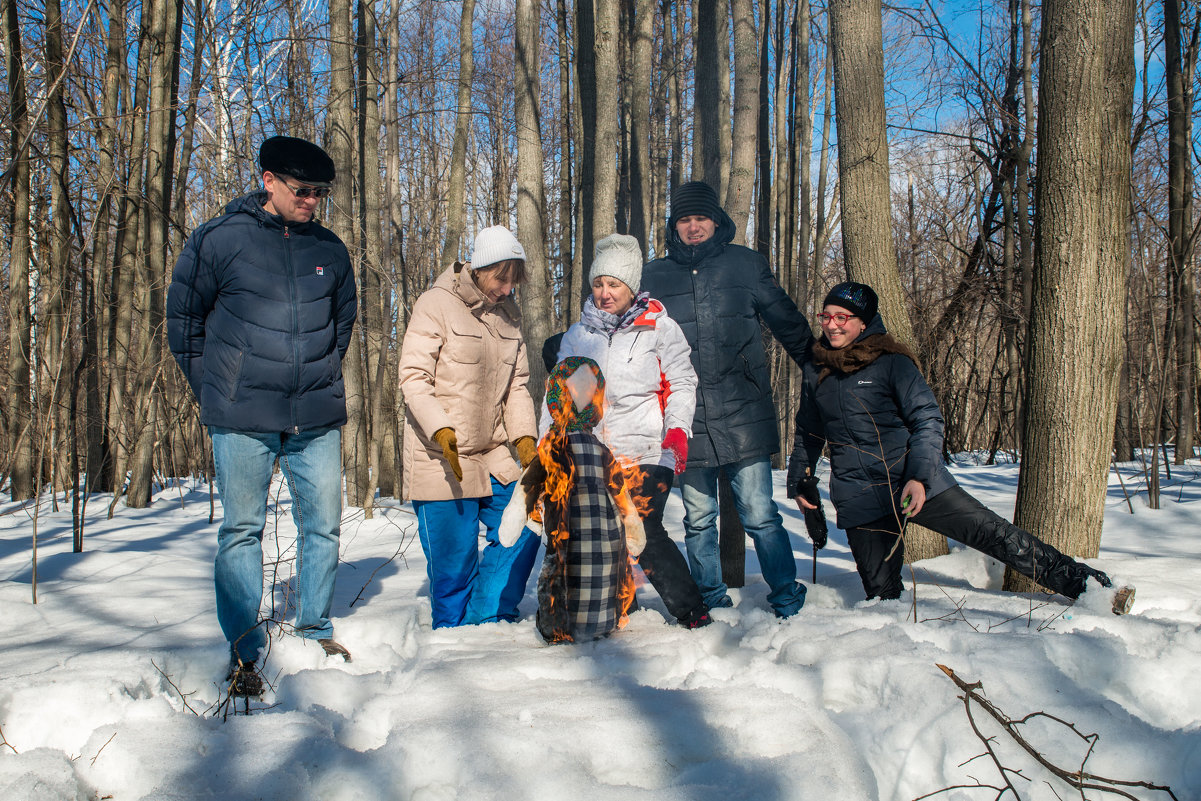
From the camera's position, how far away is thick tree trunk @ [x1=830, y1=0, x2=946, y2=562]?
4355 mm

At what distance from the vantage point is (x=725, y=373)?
3.63 metres

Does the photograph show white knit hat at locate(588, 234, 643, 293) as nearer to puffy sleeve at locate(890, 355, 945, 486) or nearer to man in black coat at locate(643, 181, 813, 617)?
man in black coat at locate(643, 181, 813, 617)

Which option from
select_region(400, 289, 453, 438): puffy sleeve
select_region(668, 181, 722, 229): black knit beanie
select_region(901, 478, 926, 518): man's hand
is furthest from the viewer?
select_region(668, 181, 722, 229): black knit beanie

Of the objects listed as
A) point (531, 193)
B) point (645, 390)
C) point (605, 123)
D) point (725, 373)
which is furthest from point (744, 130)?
point (645, 390)

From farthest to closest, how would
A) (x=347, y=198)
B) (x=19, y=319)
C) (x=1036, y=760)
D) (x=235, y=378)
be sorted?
(x=347, y=198)
(x=19, y=319)
(x=235, y=378)
(x=1036, y=760)

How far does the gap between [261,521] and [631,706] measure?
1.66 meters

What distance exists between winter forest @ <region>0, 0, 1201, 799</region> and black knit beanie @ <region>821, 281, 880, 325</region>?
36.6 inches

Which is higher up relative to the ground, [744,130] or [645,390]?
[744,130]

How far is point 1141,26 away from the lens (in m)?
10.4

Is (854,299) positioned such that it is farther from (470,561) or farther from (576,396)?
(470,561)

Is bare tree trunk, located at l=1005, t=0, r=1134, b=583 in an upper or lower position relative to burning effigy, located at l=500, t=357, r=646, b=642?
upper

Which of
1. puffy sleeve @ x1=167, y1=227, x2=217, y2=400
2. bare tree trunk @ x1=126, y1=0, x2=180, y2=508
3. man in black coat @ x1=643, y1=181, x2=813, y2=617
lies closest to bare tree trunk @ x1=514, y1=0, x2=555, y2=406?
man in black coat @ x1=643, y1=181, x2=813, y2=617

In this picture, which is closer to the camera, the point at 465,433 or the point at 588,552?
the point at 588,552

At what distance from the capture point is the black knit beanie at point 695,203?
147 inches
